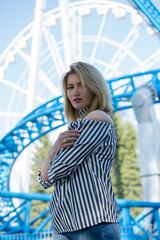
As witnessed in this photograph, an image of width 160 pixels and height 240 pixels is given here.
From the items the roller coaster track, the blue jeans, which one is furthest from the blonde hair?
the roller coaster track

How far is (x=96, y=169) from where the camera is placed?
4.33ft

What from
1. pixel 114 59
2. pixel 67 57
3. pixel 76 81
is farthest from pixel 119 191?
pixel 76 81

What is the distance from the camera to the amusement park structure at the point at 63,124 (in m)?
6.95

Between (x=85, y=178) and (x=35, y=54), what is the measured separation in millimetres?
11503

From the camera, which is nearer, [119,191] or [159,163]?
[159,163]

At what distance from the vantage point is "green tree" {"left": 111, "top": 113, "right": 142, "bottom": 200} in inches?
1014

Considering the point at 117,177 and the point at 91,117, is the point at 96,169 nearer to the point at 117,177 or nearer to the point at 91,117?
the point at 91,117

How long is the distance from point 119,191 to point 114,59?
11148 millimetres

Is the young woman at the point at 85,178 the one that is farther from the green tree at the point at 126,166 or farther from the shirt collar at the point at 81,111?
the green tree at the point at 126,166

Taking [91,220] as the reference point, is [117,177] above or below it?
above

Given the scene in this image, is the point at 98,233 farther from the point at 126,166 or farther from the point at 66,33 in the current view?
the point at 126,166

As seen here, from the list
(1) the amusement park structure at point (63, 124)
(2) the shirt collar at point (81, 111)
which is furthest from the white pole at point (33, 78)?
(2) the shirt collar at point (81, 111)

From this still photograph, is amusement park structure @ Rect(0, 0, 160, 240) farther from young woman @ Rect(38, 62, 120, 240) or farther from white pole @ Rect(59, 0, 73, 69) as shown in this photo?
young woman @ Rect(38, 62, 120, 240)

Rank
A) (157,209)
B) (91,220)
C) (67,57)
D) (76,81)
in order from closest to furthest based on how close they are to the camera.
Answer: (91,220) < (76,81) < (157,209) < (67,57)
